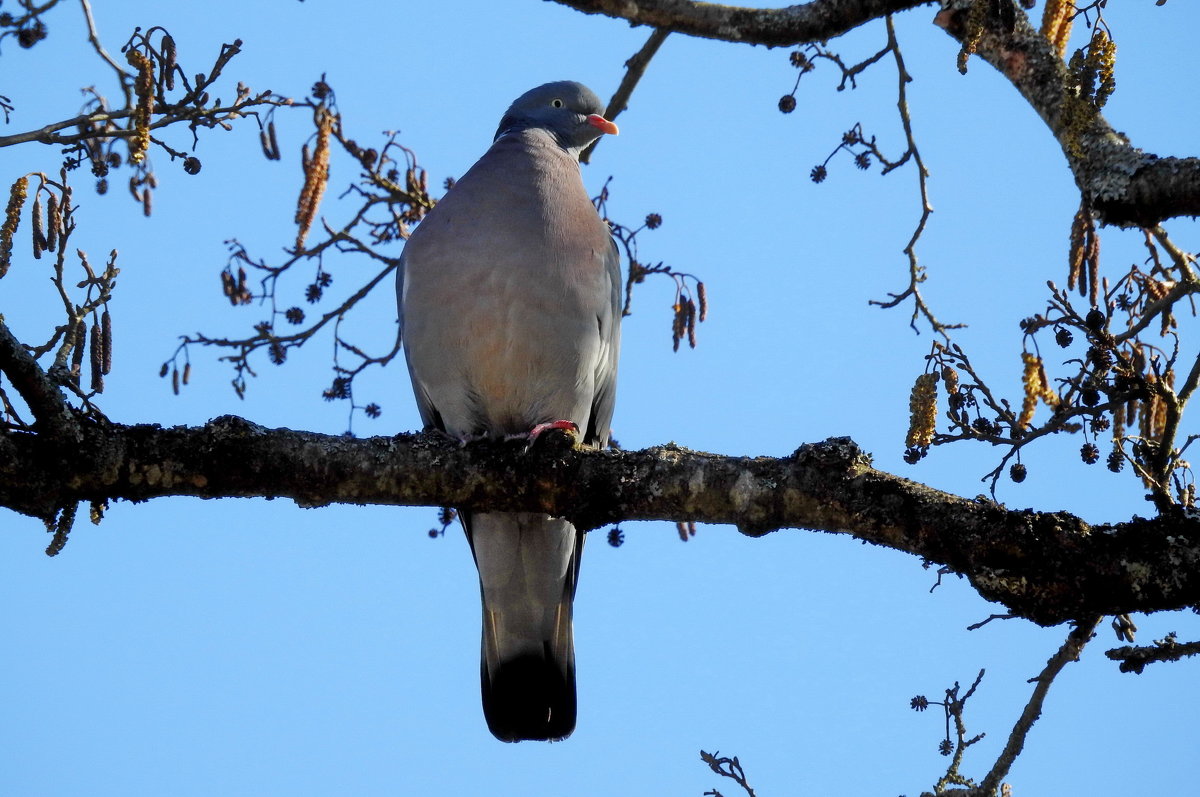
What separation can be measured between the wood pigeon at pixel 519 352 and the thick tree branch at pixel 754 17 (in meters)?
0.79

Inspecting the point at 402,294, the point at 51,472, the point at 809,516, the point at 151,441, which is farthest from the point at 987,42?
the point at 51,472

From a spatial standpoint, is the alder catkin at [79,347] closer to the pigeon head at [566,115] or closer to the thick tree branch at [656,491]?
the thick tree branch at [656,491]

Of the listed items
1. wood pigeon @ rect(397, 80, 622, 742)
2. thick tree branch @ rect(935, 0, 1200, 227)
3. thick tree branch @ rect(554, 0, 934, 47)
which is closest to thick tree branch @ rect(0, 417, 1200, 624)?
wood pigeon @ rect(397, 80, 622, 742)

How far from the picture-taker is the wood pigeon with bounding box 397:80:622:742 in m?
4.41

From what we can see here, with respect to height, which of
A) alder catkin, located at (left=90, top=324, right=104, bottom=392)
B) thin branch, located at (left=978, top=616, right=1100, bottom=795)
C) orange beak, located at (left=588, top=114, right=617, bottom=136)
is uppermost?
orange beak, located at (left=588, top=114, right=617, bottom=136)

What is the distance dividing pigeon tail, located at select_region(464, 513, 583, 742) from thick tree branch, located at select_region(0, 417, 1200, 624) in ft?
3.78

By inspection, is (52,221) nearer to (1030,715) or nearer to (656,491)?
(656,491)

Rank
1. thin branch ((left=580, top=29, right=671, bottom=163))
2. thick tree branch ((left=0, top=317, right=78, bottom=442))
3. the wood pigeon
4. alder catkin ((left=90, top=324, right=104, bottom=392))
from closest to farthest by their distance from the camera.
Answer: thick tree branch ((left=0, top=317, right=78, bottom=442))
alder catkin ((left=90, top=324, right=104, bottom=392))
the wood pigeon
thin branch ((left=580, top=29, right=671, bottom=163))

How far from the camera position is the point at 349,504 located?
345 centimetres

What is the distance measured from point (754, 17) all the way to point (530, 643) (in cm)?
250

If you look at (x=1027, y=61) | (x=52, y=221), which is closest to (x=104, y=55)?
(x=52, y=221)

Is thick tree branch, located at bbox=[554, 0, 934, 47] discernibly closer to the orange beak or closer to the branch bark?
the branch bark

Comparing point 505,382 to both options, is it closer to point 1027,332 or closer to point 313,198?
point 313,198

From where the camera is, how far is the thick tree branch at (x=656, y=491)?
299 cm
